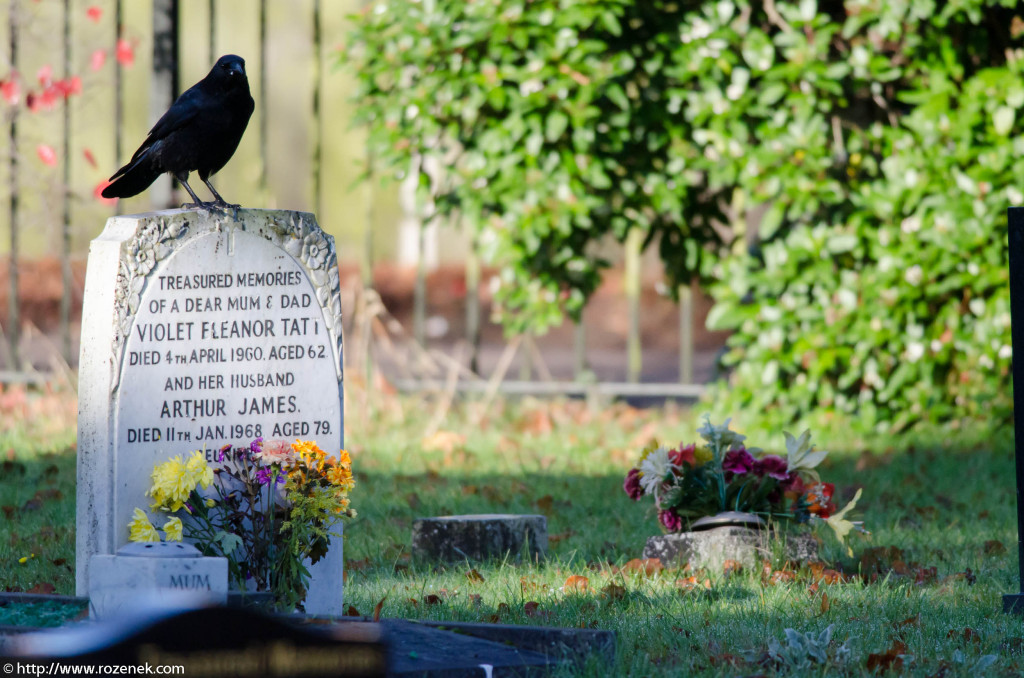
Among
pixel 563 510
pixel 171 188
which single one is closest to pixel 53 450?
pixel 171 188

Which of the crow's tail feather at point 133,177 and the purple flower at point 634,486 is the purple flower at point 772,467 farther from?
the crow's tail feather at point 133,177

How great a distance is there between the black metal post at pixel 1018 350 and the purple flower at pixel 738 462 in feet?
3.49

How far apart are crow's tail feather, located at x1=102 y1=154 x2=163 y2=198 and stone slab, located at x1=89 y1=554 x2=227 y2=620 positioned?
137cm

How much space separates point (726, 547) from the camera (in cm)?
435

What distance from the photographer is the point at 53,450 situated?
6559 millimetres

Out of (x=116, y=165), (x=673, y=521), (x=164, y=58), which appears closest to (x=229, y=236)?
(x=673, y=521)

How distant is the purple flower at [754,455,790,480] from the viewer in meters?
4.50

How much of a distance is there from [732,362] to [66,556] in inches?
163

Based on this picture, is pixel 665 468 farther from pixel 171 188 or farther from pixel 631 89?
pixel 171 188

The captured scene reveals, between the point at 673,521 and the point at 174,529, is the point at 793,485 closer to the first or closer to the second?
the point at 673,521

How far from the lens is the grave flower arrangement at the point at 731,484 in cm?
452

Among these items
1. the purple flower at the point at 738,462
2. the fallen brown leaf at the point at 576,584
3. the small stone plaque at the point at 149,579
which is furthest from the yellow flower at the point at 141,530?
the purple flower at the point at 738,462

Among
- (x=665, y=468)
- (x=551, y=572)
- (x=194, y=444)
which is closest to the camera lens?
(x=194, y=444)

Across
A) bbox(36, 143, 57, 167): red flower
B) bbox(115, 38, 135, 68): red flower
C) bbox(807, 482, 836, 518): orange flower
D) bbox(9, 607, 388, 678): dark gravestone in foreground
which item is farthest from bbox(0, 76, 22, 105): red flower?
bbox(9, 607, 388, 678): dark gravestone in foreground
